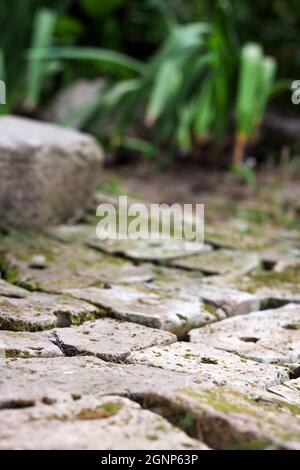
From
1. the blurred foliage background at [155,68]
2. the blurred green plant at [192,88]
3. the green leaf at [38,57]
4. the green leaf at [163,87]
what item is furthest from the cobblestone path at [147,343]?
the green leaf at [38,57]

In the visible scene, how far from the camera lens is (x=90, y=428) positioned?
108cm

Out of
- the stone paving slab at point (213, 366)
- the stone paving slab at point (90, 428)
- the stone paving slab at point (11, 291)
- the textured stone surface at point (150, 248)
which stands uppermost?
the textured stone surface at point (150, 248)

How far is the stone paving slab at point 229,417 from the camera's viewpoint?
1068 millimetres

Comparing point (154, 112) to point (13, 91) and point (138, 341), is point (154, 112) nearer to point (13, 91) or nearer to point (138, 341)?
point (13, 91)

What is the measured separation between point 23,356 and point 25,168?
1.19m

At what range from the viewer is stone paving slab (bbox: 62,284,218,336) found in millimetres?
1735

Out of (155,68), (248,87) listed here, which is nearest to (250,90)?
(248,87)

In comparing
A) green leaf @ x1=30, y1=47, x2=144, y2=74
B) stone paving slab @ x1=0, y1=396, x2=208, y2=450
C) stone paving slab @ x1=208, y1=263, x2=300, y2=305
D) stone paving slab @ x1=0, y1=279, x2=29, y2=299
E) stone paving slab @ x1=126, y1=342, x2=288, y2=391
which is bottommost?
stone paving slab @ x1=126, y1=342, x2=288, y2=391

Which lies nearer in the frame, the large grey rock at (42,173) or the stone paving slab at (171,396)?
the stone paving slab at (171,396)

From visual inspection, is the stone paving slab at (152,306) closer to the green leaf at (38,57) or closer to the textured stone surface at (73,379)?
the textured stone surface at (73,379)

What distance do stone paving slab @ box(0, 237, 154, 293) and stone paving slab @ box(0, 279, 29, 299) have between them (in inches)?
2.5

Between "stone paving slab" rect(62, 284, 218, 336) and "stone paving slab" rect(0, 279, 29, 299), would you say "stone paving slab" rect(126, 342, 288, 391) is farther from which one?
"stone paving slab" rect(0, 279, 29, 299)

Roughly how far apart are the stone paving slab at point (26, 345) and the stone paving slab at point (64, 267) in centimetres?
39

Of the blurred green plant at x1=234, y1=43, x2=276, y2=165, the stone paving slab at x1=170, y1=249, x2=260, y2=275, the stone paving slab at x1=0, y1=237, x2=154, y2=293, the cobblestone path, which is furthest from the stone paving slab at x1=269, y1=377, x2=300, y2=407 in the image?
→ the blurred green plant at x1=234, y1=43, x2=276, y2=165
